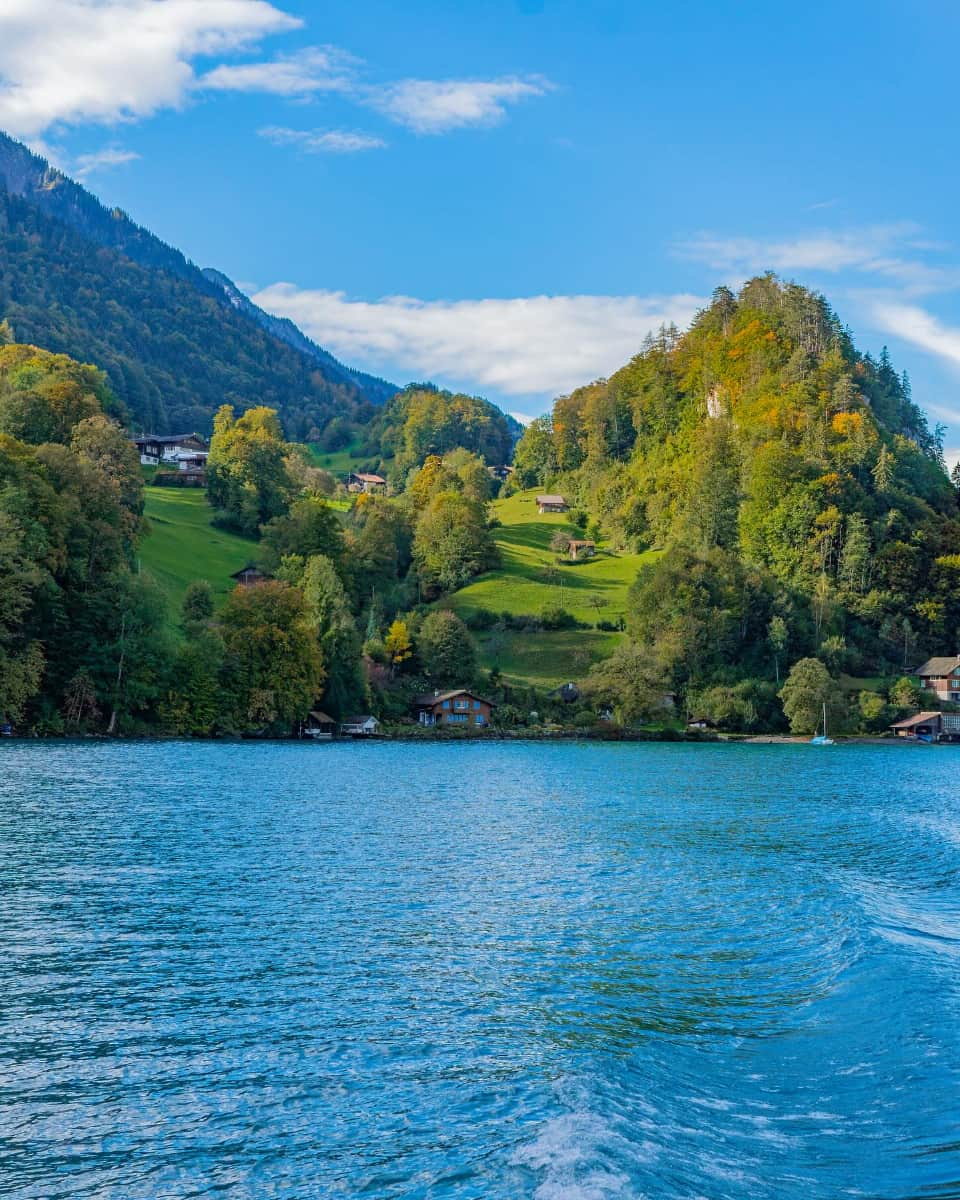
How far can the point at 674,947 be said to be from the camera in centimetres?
2194

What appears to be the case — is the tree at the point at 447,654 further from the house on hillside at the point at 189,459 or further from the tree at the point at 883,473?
the house on hillside at the point at 189,459

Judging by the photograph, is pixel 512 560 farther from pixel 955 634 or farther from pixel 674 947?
pixel 674 947

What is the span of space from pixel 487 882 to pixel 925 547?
439 ft

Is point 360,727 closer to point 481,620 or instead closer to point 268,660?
point 268,660

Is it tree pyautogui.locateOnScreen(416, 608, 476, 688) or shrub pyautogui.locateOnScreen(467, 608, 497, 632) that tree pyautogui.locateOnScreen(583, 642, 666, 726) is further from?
shrub pyautogui.locateOnScreen(467, 608, 497, 632)

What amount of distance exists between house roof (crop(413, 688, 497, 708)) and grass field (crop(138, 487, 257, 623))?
2476cm

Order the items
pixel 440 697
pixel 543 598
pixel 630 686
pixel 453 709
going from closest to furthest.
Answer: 1. pixel 440 697
2. pixel 453 709
3. pixel 630 686
4. pixel 543 598

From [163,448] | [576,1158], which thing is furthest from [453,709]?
[163,448]

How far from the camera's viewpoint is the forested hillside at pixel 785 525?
124m

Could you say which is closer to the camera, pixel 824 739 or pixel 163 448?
pixel 824 739

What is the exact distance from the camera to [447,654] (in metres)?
115

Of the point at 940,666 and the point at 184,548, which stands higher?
the point at 184,548

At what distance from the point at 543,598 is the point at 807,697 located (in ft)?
153

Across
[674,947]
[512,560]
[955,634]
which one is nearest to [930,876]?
[674,947]
